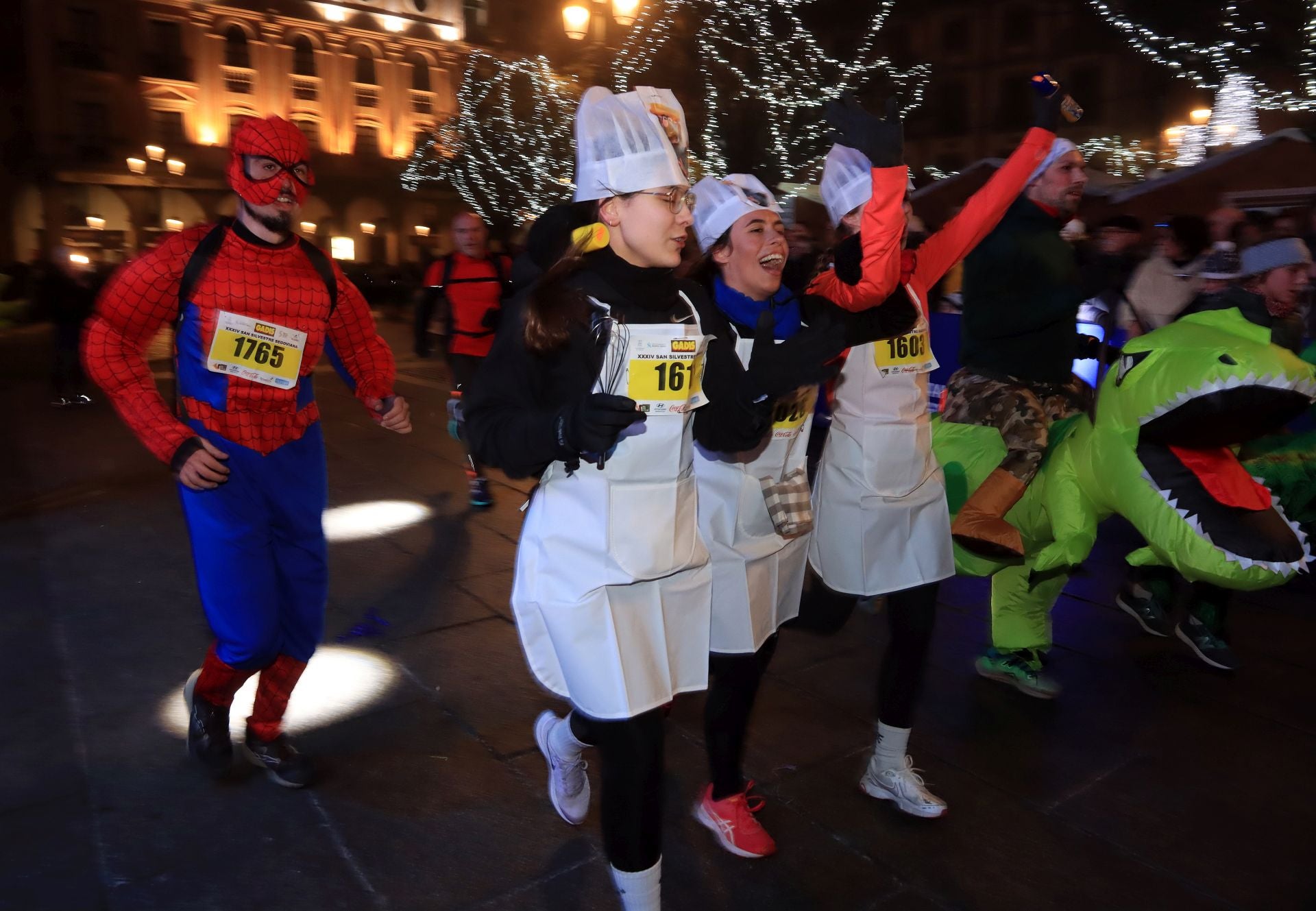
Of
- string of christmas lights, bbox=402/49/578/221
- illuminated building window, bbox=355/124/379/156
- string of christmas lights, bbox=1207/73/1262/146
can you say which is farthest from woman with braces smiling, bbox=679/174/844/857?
illuminated building window, bbox=355/124/379/156

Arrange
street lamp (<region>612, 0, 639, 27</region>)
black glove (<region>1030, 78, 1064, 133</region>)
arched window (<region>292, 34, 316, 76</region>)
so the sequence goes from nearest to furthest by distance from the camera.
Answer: black glove (<region>1030, 78, 1064, 133</region>)
street lamp (<region>612, 0, 639, 27</region>)
arched window (<region>292, 34, 316, 76</region>)

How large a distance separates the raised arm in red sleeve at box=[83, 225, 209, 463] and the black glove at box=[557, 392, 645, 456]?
1599 millimetres

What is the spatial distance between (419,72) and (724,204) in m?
49.1

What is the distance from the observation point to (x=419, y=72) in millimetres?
47594

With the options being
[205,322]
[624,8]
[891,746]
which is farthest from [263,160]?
[624,8]

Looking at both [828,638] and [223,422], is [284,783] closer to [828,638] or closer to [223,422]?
[223,422]

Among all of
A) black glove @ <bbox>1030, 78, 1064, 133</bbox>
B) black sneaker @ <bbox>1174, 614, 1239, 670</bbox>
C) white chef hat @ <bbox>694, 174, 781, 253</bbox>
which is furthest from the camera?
black sneaker @ <bbox>1174, 614, 1239, 670</bbox>

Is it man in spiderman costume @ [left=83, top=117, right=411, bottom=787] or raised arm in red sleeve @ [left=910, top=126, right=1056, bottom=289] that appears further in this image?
raised arm in red sleeve @ [left=910, top=126, right=1056, bottom=289]

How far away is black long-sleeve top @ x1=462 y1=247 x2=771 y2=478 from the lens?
212 cm

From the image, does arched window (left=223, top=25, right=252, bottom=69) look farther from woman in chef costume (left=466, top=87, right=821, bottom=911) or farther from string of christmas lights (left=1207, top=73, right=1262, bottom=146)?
woman in chef costume (left=466, top=87, right=821, bottom=911)

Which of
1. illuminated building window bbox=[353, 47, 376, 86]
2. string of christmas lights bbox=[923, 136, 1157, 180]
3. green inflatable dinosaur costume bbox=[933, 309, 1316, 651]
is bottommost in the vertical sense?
green inflatable dinosaur costume bbox=[933, 309, 1316, 651]

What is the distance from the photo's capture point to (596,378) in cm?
226

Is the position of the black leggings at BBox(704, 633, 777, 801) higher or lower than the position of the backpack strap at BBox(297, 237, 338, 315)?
lower

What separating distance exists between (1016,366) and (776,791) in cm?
191
